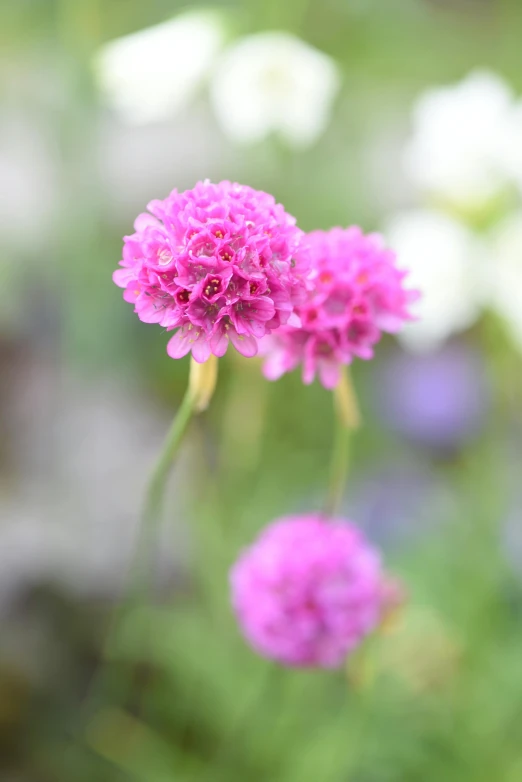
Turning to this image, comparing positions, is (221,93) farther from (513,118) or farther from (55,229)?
(55,229)

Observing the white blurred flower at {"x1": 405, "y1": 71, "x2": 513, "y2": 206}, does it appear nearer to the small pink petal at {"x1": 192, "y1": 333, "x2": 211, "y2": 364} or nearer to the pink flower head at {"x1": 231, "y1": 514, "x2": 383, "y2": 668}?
the pink flower head at {"x1": 231, "y1": 514, "x2": 383, "y2": 668}

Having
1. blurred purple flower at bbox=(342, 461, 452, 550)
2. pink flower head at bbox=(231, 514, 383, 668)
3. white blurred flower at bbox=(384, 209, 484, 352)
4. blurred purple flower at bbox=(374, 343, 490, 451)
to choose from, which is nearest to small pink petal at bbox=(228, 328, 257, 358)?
pink flower head at bbox=(231, 514, 383, 668)

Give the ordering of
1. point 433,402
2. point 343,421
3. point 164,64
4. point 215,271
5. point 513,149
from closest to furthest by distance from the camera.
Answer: point 215,271 < point 343,421 < point 513,149 < point 164,64 < point 433,402

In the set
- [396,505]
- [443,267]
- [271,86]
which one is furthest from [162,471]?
[396,505]

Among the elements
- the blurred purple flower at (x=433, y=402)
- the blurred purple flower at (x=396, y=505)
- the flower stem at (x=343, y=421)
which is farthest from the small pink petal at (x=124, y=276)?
the blurred purple flower at (x=433, y=402)

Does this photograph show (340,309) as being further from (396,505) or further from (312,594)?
(396,505)

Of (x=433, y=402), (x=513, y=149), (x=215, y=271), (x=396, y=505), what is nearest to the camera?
(x=215, y=271)
